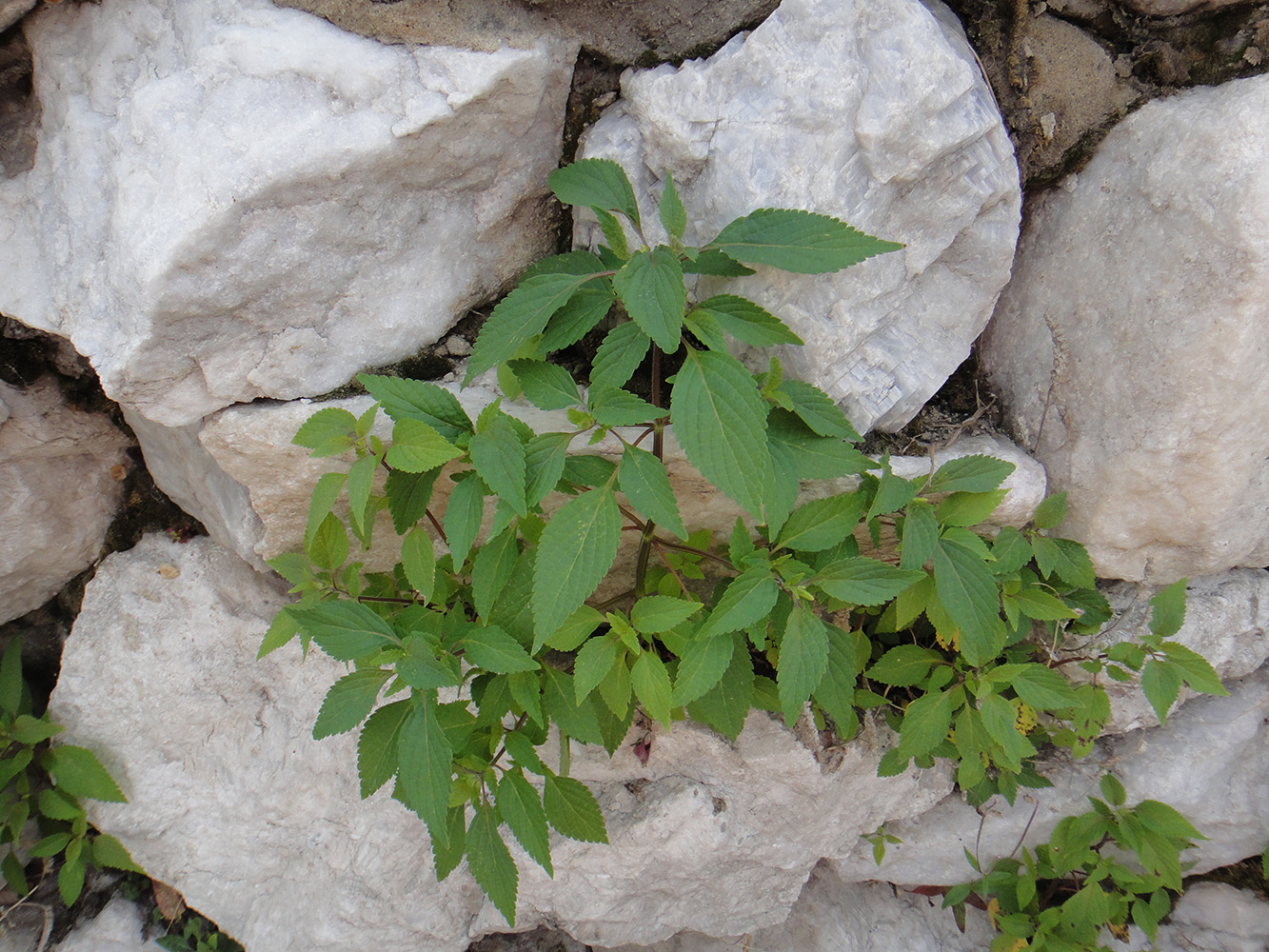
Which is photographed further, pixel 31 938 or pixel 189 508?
pixel 31 938

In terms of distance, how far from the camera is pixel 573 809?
2100 millimetres

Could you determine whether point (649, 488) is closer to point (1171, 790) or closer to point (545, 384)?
point (545, 384)

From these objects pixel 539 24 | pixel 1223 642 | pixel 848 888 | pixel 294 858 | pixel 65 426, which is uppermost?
pixel 539 24

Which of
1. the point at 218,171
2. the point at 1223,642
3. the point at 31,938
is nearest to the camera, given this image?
the point at 218,171

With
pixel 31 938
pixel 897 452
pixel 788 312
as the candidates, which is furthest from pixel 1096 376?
pixel 31 938

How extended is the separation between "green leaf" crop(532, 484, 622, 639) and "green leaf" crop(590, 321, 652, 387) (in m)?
0.26

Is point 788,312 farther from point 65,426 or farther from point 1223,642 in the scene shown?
point 65,426

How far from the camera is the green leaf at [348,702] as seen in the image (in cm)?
185

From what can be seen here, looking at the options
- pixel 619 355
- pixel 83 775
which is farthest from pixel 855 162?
pixel 83 775

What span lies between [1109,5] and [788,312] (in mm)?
1322

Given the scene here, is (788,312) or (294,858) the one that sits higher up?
(788,312)

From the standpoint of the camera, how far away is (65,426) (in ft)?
8.77

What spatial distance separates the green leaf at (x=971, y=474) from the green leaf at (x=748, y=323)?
59cm

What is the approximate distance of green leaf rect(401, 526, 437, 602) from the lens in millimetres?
1887
